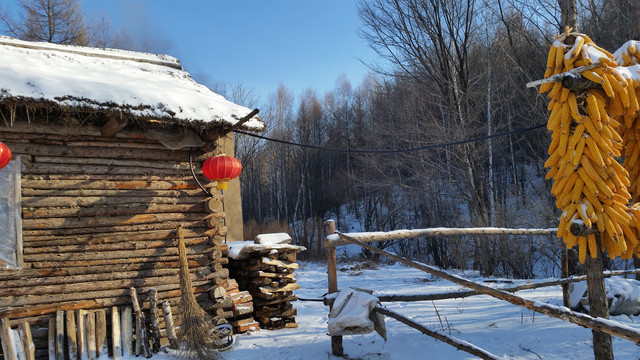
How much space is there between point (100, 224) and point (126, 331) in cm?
160

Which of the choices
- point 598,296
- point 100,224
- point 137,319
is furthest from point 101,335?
point 598,296

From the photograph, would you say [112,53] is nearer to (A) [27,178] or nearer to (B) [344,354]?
(A) [27,178]

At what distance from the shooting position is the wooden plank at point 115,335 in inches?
235

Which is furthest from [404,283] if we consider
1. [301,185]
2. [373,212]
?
[301,185]

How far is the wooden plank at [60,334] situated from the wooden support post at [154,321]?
1128 mm

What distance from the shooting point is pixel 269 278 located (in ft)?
26.6

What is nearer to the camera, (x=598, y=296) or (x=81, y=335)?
(x=598, y=296)

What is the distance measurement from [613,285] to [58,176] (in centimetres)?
817

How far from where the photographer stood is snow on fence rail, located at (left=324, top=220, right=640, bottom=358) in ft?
8.96

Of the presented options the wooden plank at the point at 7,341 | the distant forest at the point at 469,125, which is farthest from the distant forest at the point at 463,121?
the wooden plank at the point at 7,341

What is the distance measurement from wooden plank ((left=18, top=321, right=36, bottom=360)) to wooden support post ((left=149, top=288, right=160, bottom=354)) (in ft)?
4.80

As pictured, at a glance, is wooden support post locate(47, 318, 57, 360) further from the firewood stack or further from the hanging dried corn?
the hanging dried corn

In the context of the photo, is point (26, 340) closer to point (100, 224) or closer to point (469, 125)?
point (100, 224)

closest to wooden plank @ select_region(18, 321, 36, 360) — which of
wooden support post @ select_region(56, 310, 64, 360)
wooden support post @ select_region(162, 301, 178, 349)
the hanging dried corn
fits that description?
wooden support post @ select_region(56, 310, 64, 360)
